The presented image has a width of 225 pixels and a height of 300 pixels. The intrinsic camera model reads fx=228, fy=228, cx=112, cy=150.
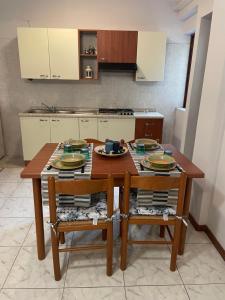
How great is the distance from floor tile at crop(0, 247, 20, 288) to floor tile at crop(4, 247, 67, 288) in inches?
1.4

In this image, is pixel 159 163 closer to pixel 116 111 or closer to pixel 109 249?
pixel 109 249

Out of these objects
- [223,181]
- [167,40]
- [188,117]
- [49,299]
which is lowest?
[49,299]

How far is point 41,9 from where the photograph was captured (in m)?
3.47

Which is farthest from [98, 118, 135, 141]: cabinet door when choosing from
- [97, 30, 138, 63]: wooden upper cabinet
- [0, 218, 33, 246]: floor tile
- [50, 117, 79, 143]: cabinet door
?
[0, 218, 33, 246]: floor tile

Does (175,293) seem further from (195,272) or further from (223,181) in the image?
(223,181)

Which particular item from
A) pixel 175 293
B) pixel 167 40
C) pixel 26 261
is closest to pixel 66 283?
pixel 26 261

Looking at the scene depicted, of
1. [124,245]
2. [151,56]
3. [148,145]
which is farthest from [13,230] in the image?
[151,56]

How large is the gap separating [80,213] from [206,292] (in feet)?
3.34

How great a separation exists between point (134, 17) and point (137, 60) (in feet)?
2.37

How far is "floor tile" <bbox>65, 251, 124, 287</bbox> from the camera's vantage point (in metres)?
1.61

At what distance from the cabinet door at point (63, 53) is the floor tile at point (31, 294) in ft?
9.22

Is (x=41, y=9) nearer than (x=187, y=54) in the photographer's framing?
Yes

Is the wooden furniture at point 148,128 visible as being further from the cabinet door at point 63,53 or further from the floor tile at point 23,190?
the floor tile at point 23,190

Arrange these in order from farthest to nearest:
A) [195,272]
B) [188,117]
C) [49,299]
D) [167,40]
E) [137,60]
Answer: [167,40] → [137,60] → [188,117] → [195,272] → [49,299]
